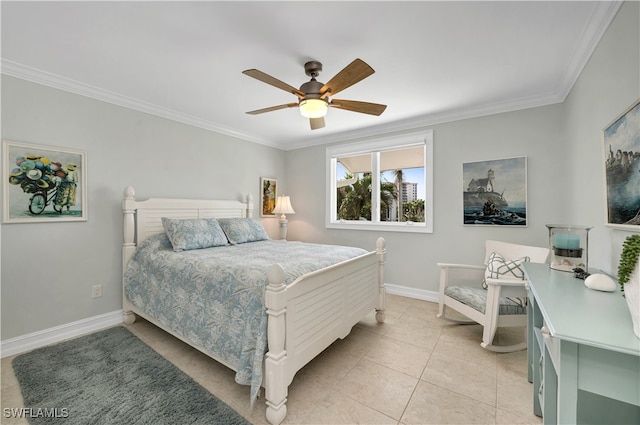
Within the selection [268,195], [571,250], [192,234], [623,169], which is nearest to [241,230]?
[192,234]

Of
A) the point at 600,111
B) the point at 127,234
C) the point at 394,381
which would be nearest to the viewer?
the point at 600,111

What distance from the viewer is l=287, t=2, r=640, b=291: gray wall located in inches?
62.7

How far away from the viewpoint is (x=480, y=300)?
2.42m

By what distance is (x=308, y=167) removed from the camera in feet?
15.5

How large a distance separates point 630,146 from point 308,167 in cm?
385

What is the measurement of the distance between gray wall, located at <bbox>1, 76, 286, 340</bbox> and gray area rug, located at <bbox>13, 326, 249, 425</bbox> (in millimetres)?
435

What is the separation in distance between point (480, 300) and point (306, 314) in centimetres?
168

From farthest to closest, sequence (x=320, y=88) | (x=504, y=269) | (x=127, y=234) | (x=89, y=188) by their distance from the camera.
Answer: (x=127, y=234)
(x=89, y=188)
(x=504, y=269)
(x=320, y=88)

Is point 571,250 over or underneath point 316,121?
underneath

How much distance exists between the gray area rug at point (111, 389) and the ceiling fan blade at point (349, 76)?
227cm

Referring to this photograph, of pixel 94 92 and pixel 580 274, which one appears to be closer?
pixel 580 274

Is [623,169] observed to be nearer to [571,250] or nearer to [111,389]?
[571,250]

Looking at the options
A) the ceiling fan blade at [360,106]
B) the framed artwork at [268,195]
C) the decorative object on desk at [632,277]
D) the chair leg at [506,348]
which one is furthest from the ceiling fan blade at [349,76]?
the framed artwork at [268,195]

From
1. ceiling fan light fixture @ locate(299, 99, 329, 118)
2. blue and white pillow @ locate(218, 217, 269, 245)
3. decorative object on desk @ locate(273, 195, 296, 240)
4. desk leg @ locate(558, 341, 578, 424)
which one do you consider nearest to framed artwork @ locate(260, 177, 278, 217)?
decorative object on desk @ locate(273, 195, 296, 240)
